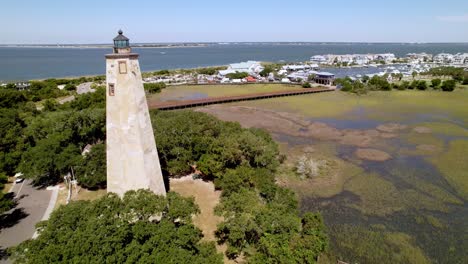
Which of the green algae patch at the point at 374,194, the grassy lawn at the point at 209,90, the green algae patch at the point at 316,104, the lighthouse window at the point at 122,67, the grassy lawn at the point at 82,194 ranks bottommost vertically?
the green algae patch at the point at 374,194

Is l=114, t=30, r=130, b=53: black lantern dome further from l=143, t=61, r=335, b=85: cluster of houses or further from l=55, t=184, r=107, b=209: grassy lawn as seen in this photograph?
l=143, t=61, r=335, b=85: cluster of houses

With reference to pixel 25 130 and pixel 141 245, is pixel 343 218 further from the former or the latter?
pixel 25 130

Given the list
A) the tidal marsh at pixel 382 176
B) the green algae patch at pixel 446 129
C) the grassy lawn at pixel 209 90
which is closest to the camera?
the tidal marsh at pixel 382 176

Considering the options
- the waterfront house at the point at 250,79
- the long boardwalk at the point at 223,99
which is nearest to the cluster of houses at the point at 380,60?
the waterfront house at the point at 250,79

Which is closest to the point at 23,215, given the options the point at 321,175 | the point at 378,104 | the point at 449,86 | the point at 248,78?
the point at 321,175

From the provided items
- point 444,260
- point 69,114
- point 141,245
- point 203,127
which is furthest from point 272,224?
point 69,114

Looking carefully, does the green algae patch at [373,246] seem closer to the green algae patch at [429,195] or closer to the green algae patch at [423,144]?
the green algae patch at [429,195]

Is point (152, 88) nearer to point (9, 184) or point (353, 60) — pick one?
point (9, 184)
